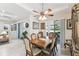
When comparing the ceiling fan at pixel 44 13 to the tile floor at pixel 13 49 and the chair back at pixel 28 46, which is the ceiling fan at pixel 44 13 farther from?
the tile floor at pixel 13 49

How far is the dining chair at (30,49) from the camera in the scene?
2.36 meters

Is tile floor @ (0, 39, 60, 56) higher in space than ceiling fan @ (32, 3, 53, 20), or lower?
lower

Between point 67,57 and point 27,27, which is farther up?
point 27,27

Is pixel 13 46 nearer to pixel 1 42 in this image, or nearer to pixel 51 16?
pixel 1 42

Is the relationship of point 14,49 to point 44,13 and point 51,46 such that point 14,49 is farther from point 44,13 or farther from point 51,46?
point 44,13

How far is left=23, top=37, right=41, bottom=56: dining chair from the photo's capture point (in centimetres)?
236

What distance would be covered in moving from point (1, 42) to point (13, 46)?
0.71ft

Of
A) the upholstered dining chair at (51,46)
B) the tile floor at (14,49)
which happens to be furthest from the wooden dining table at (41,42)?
the tile floor at (14,49)

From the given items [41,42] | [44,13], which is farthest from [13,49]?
[44,13]

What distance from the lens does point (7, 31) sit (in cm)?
235

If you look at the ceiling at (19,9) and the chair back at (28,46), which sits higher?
the ceiling at (19,9)

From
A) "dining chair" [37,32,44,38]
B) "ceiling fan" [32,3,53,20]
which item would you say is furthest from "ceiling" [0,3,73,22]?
"dining chair" [37,32,44,38]

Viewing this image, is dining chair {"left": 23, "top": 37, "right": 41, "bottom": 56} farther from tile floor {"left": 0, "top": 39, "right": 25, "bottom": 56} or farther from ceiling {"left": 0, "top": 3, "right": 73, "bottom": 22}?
ceiling {"left": 0, "top": 3, "right": 73, "bottom": 22}

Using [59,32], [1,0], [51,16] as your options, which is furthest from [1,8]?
[59,32]
